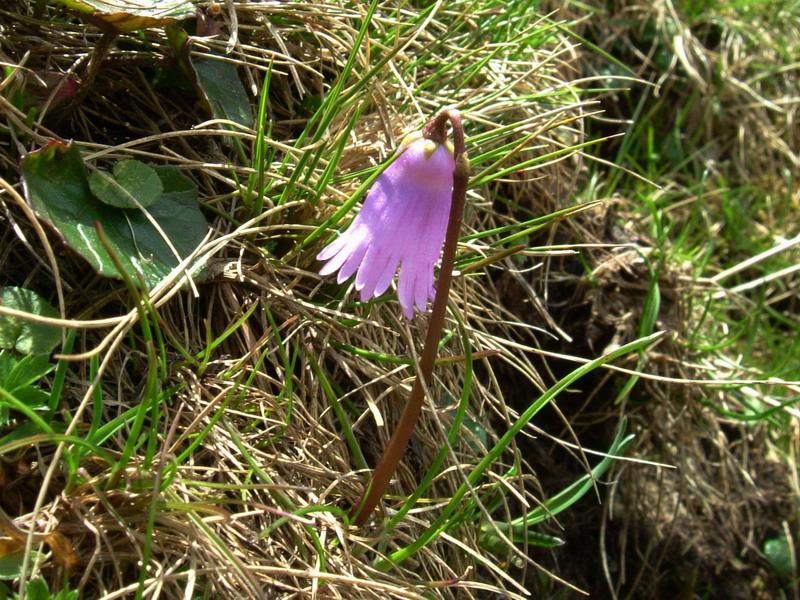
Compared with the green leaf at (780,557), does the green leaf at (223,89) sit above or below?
above

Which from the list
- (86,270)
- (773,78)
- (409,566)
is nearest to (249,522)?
(409,566)

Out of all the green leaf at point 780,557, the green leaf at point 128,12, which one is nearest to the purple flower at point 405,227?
the green leaf at point 128,12

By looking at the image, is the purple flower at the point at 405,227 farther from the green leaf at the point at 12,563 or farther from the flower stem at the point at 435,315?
the green leaf at the point at 12,563

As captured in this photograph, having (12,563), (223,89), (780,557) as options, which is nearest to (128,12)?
(223,89)

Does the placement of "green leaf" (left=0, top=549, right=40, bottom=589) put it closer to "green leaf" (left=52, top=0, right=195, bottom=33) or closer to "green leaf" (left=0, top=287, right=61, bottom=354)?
"green leaf" (left=0, top=287, right=61, bottom=354)

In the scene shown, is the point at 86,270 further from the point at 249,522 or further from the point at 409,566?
the point at 409,566

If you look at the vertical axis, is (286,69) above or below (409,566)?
above

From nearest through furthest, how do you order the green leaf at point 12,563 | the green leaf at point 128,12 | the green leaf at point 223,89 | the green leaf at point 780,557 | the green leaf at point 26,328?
the green leaf at point 12,563, the green leaf at point 26,328, the green leaf at point 128,12, the green leaf at point 223,89, the green leaf at point 780,557

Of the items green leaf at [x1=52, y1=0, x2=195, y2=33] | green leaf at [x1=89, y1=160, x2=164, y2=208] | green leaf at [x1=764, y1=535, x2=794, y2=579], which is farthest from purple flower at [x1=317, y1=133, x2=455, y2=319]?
green leaf at [x1=764, y1=535, x2=794, y2=579]
